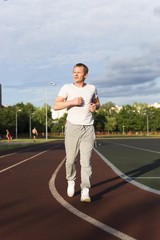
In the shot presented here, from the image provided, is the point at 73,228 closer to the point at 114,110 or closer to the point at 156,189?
the point at 156,189

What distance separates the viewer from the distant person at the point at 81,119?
277 inches

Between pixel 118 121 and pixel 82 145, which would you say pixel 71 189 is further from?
pixel 118 121

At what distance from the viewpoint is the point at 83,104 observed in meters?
7.06

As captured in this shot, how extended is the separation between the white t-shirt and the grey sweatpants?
10cm

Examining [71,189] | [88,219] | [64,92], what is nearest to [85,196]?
[71,189]

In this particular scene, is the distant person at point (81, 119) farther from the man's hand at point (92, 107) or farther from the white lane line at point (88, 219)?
the white lane line at point (88, 219)

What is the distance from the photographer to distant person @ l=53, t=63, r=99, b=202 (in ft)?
23.1

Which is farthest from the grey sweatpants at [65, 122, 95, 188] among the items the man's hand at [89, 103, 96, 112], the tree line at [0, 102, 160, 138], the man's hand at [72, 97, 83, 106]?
the tree line at [0, 102, 160, 138]

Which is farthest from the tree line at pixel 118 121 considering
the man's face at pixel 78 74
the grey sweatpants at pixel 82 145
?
the man's face at pixel 78 74

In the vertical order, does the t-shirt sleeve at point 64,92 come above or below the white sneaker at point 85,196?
above

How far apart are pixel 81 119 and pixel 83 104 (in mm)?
246

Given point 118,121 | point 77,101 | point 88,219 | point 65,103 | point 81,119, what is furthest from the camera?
point 118,121

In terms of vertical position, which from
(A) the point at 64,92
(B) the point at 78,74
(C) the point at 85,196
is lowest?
(C) the point at 85,196

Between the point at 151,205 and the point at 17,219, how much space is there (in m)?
2.13
